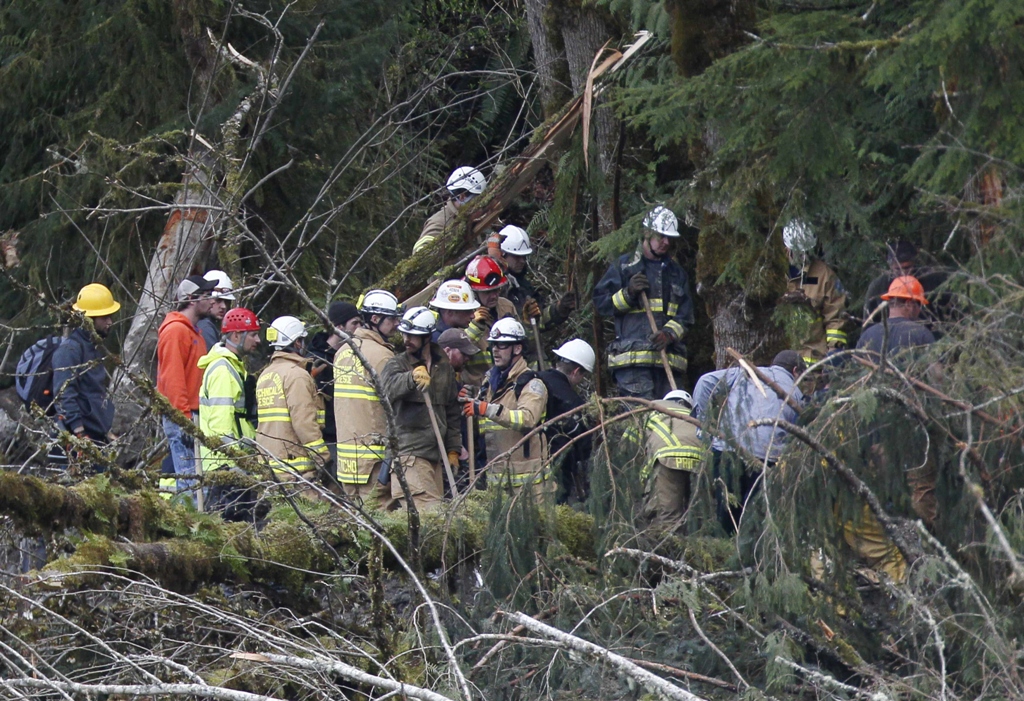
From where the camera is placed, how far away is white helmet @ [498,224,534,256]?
870 cm

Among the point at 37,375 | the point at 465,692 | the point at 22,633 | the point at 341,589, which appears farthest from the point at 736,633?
the point at 37,375

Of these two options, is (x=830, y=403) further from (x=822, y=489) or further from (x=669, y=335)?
(x=669, y=335)

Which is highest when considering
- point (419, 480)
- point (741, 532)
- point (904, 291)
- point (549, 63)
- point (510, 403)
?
point (549, 63)

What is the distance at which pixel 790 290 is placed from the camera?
792 cm

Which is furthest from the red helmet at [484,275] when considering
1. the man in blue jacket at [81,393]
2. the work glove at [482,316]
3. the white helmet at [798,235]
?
the man in blue jacket at [81,393]

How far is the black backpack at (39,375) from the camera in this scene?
764 cm

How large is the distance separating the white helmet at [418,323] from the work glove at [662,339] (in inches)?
59.8

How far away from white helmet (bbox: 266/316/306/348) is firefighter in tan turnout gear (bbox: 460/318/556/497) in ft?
3.72

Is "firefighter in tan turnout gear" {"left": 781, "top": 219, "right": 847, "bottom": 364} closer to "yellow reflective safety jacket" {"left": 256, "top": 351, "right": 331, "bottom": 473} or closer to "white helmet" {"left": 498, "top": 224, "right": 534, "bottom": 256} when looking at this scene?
"white helmet" {"left": 498, "top": 224, "right": 534, "bottom": 256}

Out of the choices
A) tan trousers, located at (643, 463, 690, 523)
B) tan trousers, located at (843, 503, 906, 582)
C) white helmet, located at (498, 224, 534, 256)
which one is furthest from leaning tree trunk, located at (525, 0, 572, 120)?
tan trousers, located at (843, 503, 906, 582)

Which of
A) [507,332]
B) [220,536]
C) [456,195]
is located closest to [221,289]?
[507,332]

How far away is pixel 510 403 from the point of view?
7.36 meters

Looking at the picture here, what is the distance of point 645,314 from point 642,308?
0.14 feet

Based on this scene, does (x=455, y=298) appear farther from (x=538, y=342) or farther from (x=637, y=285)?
(x=637, y=285)
